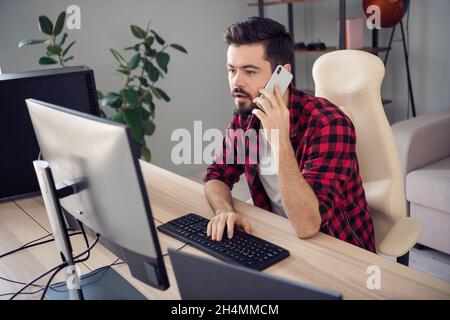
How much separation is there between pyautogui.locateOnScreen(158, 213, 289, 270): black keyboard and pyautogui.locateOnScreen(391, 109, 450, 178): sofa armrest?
4.60ft

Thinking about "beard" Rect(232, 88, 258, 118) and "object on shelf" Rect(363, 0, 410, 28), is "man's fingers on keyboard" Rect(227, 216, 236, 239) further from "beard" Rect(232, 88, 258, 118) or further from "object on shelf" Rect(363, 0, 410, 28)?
"object on shelf" Rect(363, 0, 410, 28)

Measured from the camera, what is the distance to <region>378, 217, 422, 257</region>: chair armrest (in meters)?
1.36

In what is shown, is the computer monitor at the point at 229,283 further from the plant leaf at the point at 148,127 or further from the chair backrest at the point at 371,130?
the plant leaf at the point at 148,127

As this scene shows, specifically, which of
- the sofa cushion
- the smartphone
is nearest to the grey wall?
the sofa cushion

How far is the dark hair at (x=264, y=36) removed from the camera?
1465mm

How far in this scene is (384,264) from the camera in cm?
106

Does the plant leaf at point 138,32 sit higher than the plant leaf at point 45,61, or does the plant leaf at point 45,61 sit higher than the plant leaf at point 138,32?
the plant leaf at point 138,32

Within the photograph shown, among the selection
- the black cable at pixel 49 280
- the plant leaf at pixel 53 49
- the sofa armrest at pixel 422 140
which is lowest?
the sofa armrest at pixel 422 140

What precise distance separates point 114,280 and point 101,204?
287 mm

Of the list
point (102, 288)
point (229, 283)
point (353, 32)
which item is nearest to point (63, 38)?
point (353, 32)

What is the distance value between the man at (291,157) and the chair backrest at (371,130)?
75 millimetres

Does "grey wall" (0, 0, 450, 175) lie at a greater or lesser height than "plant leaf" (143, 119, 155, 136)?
greater

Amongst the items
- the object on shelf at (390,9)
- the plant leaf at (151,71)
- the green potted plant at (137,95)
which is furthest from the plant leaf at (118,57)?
the object on shelf at (390,9)

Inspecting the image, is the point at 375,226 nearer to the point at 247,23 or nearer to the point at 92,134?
the point at 247,23
